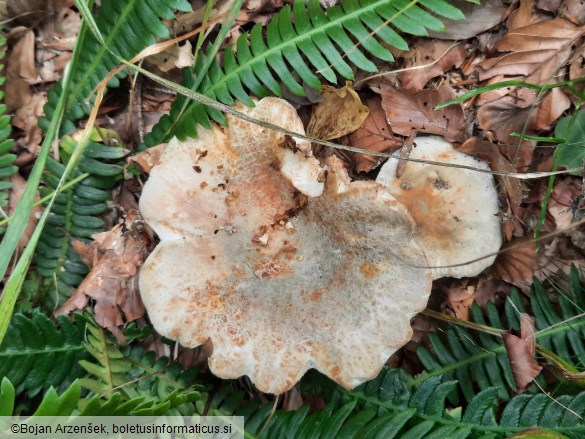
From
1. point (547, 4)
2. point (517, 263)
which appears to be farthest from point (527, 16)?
point (517, 263)

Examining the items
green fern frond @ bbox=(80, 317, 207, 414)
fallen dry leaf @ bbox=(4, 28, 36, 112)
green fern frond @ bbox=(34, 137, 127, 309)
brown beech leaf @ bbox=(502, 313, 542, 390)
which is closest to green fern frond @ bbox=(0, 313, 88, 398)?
green fern frond @ bbox=(80, 317, 207, 414)

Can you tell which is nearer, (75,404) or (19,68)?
(75,404)

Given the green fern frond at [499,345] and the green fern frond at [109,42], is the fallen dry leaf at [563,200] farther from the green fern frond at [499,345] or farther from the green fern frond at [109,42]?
the green fern frond at [109,42]

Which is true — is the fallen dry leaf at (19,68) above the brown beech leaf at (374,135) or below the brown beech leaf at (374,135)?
above

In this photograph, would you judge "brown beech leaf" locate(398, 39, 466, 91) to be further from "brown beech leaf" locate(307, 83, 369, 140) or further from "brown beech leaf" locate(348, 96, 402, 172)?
"brown beech leaf" locate(307, 83, 369, 140)

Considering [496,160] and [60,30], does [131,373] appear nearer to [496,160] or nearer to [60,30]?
[60,30]

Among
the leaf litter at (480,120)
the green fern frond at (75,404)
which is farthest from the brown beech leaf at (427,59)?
the green fern frond at (75,404)

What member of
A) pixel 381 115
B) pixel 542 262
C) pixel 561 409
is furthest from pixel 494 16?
pixel 561 409
